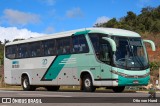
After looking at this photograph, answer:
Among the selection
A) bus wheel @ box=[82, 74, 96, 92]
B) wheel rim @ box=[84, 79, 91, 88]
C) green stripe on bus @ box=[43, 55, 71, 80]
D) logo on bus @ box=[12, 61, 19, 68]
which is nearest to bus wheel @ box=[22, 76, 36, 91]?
logo on bus @ box=[12, 61, 19, 68]

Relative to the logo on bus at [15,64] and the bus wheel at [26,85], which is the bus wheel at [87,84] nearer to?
the bus wheel at [26,85]

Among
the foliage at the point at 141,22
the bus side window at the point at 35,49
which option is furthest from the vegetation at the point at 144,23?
the bus side window at the point at 35,49

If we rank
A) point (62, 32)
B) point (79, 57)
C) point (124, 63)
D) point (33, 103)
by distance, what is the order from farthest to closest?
1. point (62, 32)
2. point (79, 57)
3. point (124, 63)
4. point (33, 103)

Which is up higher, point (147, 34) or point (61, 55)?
point (147, 34)

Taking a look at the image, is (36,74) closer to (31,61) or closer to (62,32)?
(31,61)

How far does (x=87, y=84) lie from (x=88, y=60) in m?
1.35

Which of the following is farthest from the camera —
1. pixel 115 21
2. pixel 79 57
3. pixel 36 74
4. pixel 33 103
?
pixel 115 21

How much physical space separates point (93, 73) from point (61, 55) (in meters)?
3.16

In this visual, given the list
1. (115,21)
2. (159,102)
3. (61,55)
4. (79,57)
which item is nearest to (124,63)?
(79,57)

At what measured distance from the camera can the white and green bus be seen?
2345 centimetres

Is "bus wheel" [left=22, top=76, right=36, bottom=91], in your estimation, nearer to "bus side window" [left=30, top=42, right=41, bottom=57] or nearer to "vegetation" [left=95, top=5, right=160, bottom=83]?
"bus side window" [left=30, top=42, right=41, bottom=57]

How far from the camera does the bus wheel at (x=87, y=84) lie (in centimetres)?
2458

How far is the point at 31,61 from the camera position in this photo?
29875 mm

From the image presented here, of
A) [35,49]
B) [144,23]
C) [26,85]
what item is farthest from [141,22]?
[35,49]
